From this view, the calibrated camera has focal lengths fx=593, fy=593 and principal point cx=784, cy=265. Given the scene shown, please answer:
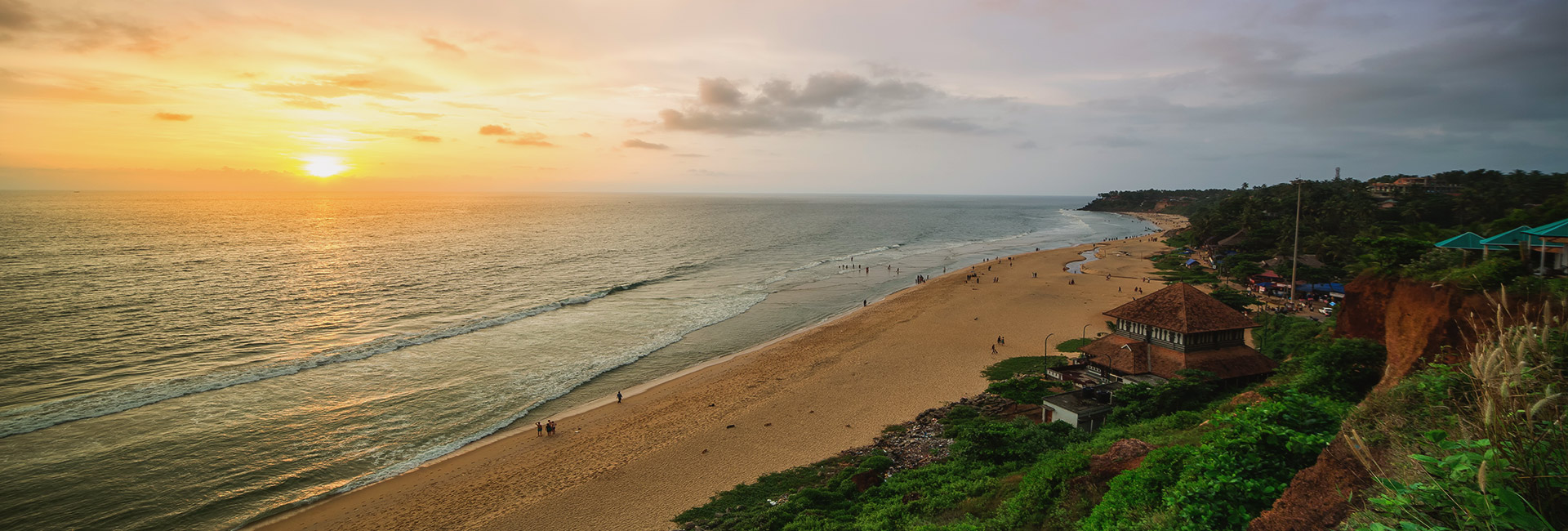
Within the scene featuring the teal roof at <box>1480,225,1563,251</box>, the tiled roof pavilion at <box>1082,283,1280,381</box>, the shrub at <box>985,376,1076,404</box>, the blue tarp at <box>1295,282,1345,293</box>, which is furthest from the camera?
the blue tarp at <box>1295,282,1345,293</box>

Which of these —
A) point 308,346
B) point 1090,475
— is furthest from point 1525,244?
point 308,346

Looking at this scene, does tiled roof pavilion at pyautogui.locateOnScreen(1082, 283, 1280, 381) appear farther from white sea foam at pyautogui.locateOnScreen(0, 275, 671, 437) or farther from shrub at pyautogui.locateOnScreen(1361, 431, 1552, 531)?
white sea foam at pyautogui.locateOnScreen(0, 275, 671, 437)

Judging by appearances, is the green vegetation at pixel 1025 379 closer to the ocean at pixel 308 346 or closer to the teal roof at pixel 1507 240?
the teal roof at pixel 1507 240

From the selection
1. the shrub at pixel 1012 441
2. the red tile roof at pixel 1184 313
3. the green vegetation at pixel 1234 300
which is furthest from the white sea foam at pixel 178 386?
the green vegetation at pixel 1234 300

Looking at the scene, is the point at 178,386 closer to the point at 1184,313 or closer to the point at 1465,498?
the point at 1465,498

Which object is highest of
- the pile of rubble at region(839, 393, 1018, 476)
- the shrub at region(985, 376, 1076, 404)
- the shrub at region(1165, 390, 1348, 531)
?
the shrub at region(1165, 390, 1348, 531)

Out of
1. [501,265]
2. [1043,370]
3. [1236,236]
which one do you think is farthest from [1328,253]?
[501,265]

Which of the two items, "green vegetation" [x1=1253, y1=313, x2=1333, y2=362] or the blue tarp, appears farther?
the blue tarp

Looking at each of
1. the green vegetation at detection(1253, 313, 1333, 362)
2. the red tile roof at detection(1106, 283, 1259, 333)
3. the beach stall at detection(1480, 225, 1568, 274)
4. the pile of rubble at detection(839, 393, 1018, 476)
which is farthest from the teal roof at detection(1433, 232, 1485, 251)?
the pile of rubble at detection(839, 393, 1018, 476)
